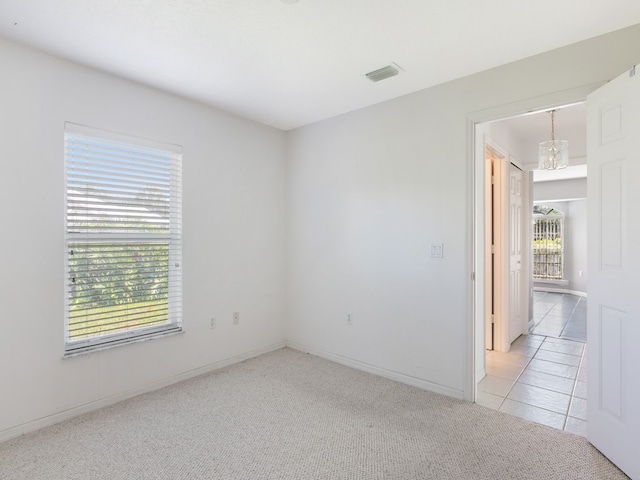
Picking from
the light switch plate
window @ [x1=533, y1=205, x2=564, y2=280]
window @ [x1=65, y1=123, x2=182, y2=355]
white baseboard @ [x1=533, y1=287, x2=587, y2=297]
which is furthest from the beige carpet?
window @ [x1=533, y1=205, x2=564, y2=280]

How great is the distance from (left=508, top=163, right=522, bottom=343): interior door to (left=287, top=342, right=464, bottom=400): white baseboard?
1.71 m

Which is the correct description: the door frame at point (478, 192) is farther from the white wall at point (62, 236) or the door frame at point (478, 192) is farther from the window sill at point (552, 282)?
the window sill at point (552, 282)

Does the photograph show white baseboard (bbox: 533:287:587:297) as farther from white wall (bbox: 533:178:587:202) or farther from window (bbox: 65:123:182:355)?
window (bbox: 65:123:182:355)

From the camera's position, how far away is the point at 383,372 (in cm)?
311

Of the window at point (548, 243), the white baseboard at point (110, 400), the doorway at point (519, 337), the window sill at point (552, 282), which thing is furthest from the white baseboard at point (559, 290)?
the white baseboard at point (110, 400)

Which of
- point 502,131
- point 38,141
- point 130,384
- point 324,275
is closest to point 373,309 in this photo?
point 324,275

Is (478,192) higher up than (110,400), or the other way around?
(478,192)

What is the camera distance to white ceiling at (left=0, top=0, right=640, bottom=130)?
183 centimetres

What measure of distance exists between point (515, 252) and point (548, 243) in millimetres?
5453

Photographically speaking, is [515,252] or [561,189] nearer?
[515,252]

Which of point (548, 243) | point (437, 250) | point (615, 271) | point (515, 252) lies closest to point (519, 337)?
point (515, 252)

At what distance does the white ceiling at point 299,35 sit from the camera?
1.83 m

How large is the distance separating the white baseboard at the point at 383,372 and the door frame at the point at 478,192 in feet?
0.47

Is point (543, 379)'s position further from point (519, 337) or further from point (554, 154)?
point (554, 154)
